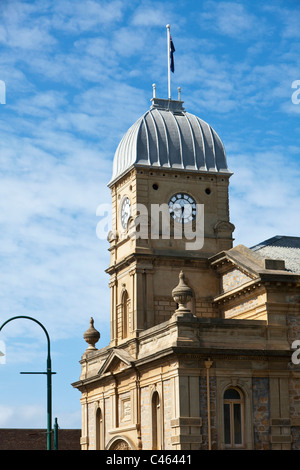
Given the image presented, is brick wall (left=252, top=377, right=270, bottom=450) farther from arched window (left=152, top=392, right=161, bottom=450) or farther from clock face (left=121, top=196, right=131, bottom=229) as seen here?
clock face (left=121, top=196, right=131, bottom=229)

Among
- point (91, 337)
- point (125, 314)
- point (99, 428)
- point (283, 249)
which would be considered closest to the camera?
point (283, 249)

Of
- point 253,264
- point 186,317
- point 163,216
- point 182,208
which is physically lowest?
point 186,317

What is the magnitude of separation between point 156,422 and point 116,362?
5.69m

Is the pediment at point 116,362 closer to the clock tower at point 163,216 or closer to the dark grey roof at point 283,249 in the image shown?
the clock tower at point 163,216

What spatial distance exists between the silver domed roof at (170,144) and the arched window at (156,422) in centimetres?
1299

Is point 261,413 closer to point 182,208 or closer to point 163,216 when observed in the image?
point 163,216

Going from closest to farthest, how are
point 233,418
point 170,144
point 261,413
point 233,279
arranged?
1. point 233,418
2. point 261,413
3. point 233,279
4. point 170,144

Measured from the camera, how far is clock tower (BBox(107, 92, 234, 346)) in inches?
2175

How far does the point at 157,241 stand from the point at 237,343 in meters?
9.35

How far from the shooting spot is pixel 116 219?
58781 mm

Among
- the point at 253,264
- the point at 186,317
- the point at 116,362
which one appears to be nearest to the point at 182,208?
the point at 253,264

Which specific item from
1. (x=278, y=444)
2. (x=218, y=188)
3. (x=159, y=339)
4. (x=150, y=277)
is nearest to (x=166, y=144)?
(x=218, y=188)

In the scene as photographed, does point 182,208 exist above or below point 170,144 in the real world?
below

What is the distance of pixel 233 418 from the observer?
4759cm
